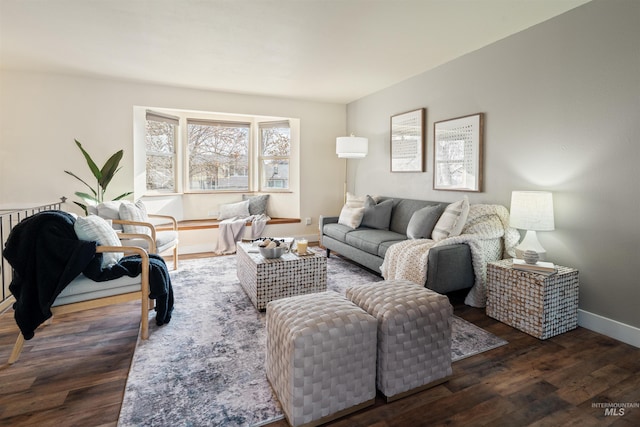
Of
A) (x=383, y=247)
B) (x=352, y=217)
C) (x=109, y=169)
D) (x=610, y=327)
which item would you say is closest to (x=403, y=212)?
(x=352, y=217)

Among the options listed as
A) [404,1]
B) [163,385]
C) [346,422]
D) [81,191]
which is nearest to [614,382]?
[346,422]

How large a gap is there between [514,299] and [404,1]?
8.01ft

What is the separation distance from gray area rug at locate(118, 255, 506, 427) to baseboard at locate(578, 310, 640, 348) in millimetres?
831

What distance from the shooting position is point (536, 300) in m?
2.39

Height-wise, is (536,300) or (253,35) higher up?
(253,35)

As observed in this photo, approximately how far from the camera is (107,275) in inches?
88.4

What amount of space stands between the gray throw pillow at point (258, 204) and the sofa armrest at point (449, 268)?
3.66 m

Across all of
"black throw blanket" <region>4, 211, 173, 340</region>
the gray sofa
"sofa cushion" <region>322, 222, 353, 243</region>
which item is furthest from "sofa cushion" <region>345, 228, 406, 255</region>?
"black throw blanket" <region>4, 211, 173, 340</region>

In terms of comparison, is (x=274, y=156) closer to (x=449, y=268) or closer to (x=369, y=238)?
(x=369, y=238)

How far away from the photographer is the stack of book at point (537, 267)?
2.42m

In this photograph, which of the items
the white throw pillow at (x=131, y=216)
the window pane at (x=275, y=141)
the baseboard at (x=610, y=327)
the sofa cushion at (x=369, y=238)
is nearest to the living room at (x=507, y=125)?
the baseboard at (x=610, y=327)

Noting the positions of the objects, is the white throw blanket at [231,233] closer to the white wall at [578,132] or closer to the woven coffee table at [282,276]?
the woven coffee table at [282,276]

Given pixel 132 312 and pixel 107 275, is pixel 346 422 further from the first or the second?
pixel 132 312

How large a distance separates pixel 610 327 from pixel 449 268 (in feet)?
3.88
